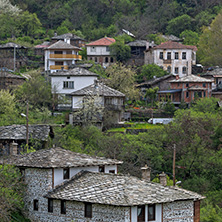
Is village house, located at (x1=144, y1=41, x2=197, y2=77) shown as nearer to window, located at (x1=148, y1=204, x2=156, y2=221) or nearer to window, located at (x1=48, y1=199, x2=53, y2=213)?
window, located at (x1=48, y1=199, x2=53, y2=213)

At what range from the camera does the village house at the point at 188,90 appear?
6319cm

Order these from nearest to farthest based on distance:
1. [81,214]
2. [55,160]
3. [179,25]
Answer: [81,214] < [55,160] < [179,25]

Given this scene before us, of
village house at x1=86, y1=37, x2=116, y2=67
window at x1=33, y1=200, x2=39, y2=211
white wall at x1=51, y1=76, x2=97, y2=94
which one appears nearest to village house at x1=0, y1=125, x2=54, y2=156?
window at x1=33, y1=200, x2=39, y2=211

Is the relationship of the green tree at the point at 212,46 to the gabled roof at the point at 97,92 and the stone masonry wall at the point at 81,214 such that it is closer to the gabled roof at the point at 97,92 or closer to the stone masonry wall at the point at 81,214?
the gabled roof at the point at 97,92

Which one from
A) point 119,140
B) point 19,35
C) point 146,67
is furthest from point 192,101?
point 19,35

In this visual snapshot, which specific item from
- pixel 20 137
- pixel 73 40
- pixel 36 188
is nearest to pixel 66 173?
pixel 36 188

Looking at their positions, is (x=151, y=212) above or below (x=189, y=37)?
below

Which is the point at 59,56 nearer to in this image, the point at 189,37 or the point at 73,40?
the point at 73,40

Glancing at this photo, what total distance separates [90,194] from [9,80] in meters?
39.6

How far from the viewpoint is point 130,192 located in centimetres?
2588

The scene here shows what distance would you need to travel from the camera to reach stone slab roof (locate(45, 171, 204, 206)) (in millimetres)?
25344

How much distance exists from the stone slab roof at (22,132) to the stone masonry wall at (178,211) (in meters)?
15.9

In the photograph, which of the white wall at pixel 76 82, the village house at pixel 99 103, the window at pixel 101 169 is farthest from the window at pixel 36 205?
the white wall at pixel 76 82

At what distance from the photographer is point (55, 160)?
95.0ft
